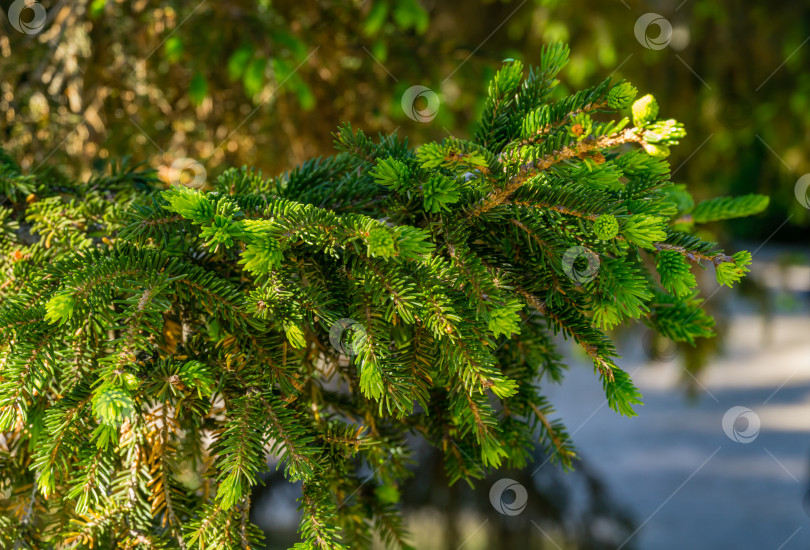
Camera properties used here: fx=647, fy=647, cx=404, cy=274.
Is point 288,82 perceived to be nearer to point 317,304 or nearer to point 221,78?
point 221,78

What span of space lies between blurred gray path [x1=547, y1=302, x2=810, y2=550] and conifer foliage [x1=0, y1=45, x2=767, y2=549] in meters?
3.66

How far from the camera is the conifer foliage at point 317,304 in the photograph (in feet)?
2.64

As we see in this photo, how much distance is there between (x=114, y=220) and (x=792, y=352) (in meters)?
9.88

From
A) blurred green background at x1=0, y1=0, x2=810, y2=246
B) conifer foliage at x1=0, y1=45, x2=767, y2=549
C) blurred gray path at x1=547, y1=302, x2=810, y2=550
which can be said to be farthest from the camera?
blurred gray path at x1=547, y1=302, x2=810, y2=550

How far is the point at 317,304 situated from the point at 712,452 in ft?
23.2

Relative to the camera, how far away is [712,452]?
6.81 m

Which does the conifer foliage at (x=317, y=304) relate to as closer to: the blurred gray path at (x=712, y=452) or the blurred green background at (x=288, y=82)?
the blurred green background at (x=288, y=82)

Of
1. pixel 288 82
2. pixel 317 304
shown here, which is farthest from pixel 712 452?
pixel 317 304

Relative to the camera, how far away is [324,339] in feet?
3.32

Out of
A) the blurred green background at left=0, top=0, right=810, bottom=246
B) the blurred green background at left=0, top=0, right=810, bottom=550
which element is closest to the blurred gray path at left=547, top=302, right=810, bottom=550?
the blurred green background at left=0, top=0, right=810, bottom=550

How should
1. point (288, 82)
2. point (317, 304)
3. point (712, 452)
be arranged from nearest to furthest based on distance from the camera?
point (317, 304)
point (288, 82)
point (712, 452)

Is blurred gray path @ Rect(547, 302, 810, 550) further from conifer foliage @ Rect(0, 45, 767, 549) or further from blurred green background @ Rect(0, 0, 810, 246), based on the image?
conifer foliage @ Rect(0, 45, 767, 549)

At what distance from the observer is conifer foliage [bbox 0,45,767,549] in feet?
2.64

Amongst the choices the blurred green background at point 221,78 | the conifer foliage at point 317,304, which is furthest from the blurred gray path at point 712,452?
the conifer foliage at point 317,304
